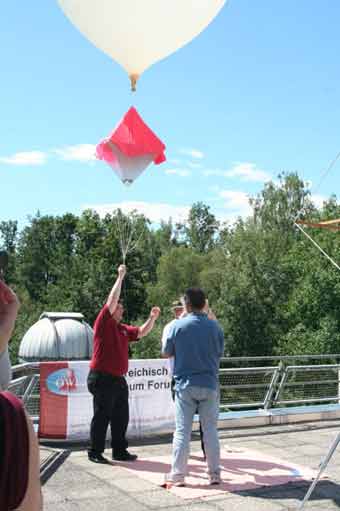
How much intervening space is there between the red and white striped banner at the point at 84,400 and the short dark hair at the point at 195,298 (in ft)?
7.81

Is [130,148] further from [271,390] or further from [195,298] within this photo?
[271,390]

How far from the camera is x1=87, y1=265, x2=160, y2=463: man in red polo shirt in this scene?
6660mm

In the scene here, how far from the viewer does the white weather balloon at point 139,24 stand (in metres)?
6.39

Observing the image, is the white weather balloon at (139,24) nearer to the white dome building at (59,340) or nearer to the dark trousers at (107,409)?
the dark trousers at (107,409)

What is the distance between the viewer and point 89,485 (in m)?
5.79

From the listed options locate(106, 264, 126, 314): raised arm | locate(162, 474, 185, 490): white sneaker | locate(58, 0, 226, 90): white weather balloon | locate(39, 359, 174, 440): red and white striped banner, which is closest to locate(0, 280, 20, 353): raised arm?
locate(162, 474, 185, 490): white sneaker

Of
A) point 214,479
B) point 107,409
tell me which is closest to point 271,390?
point 107,409

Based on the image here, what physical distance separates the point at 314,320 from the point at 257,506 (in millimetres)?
35806

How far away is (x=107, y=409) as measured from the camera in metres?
6.71

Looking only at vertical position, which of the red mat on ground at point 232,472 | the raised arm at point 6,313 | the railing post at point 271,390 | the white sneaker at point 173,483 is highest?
the raised arm at point 6,313

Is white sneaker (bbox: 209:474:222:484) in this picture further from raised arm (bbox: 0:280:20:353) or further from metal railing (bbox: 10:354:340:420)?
raised arm (bbox: 0:280:20:353)

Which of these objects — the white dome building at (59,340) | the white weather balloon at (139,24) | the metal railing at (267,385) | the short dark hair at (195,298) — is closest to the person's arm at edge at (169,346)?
the short dark hair at (195,298)

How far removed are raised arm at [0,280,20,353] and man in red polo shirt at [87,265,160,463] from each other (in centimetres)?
434

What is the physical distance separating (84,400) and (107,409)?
130 cm
